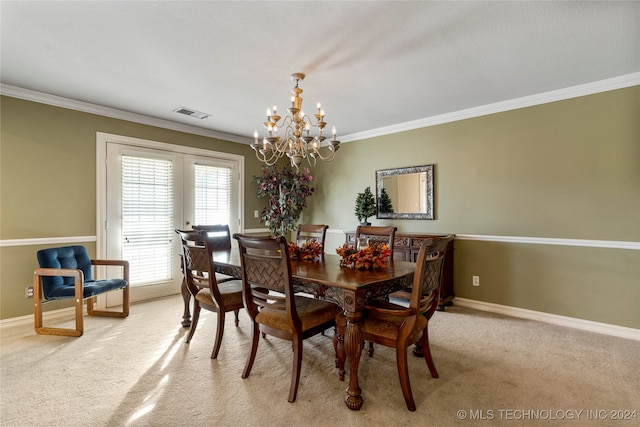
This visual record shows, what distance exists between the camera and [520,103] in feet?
11.5

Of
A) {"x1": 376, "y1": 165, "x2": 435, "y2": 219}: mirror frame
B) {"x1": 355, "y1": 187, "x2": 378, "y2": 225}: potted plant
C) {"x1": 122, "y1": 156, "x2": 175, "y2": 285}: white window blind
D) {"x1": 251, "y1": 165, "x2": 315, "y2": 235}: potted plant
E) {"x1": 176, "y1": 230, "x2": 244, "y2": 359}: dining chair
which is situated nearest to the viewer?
{"x1": 176, "y1": 230, "x2": 244, "y2": 359}: dining chair

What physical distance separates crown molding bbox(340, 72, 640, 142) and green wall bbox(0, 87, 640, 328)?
63 millimetres

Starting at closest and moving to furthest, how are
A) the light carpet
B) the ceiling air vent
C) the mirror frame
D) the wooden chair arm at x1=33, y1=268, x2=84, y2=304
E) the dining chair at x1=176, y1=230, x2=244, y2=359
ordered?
the light carpet → the dining chair at x1=176, y1=230, x2=244, y2=359 → the wooden chair arm at x1=33, y1=268, x2=84, y2=304 → the ceiling air vent → the mirror frame

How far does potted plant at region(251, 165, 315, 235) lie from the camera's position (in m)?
5.16

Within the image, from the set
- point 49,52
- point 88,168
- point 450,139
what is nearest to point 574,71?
point 450,139

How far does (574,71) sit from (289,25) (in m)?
2.60

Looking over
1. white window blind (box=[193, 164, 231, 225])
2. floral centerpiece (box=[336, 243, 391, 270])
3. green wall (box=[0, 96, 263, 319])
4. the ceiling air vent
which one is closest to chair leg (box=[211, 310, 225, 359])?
floral centerpiece (box=[336, 243, 391, 270])

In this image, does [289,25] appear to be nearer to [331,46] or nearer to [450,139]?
[331,46]

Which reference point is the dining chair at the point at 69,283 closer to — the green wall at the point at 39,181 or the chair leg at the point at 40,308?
the chair leg at the point at 40,308

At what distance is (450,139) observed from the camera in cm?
408

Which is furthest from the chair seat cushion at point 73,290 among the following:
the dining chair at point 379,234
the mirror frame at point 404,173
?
the mirror frame at point 404,173

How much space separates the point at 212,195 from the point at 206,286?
8.30 feet

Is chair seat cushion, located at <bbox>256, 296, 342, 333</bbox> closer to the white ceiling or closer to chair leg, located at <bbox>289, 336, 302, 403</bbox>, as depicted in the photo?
chair leg, located at <bbox>289, 336, 302, 403</bbox>

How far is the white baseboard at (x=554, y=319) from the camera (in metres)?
2.98
